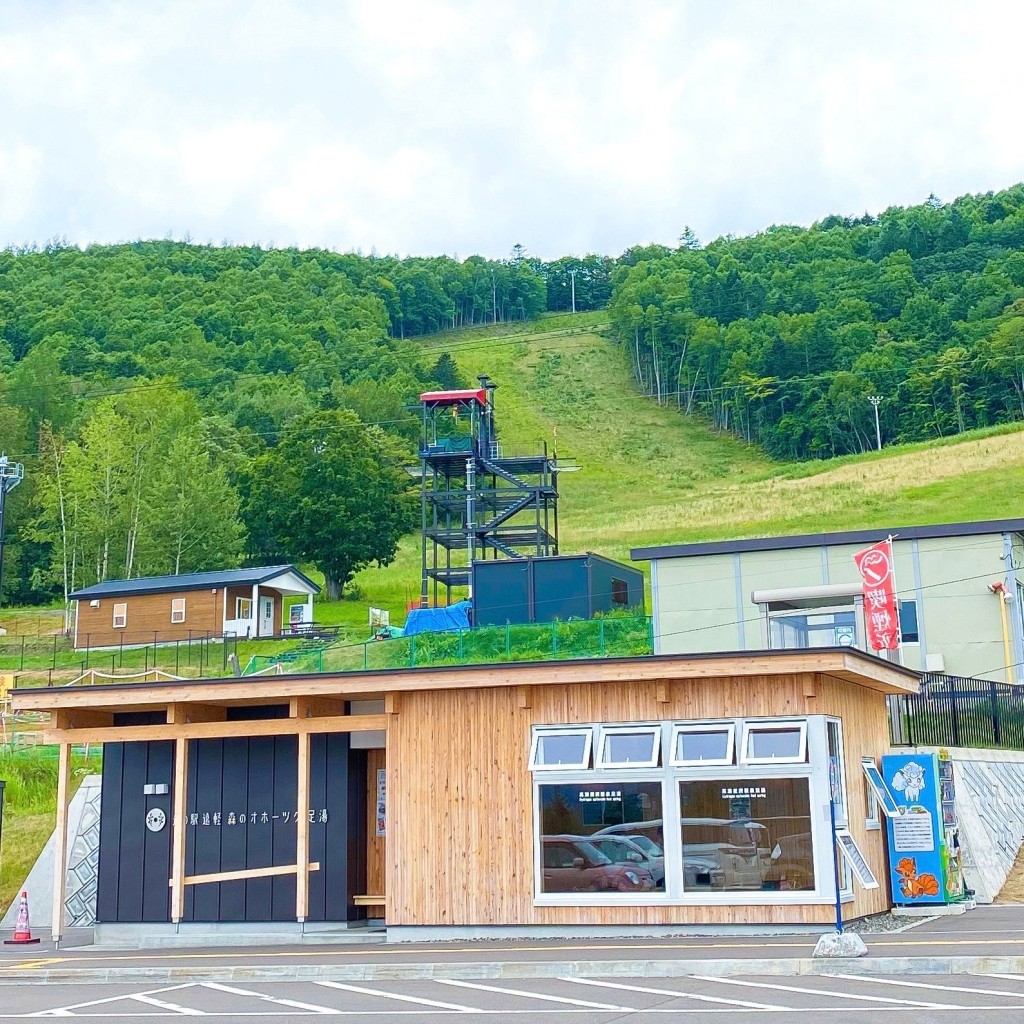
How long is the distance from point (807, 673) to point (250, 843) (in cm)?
826

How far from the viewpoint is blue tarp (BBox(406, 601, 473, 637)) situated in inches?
1516

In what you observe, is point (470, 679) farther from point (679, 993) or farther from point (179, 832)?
point (679, 993)

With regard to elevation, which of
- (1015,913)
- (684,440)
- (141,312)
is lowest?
(1015,913)

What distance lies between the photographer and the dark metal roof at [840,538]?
28.0 meters

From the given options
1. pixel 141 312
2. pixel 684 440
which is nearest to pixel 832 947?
pixel 684 440

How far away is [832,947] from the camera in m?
12.1

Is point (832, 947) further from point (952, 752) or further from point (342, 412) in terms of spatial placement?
point (342, 412)

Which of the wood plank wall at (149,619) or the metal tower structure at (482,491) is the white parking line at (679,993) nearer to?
the metal tower structure at (482,491)

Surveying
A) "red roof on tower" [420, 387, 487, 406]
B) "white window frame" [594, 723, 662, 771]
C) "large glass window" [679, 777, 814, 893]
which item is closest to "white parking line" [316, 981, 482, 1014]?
"white window frame" [594, 723, 662, 771]

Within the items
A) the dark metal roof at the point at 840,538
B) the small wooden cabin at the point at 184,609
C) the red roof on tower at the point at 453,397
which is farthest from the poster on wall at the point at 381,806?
the small wooden cabin at the point at 184,609

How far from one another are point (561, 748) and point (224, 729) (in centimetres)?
483

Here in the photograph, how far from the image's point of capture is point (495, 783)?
616 inches

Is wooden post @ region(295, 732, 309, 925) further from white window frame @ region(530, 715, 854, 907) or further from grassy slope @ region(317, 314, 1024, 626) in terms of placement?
grassy slope @ region(317, 314, 1024, 626)

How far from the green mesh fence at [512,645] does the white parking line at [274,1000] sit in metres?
13.4
